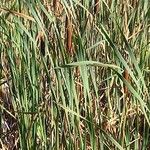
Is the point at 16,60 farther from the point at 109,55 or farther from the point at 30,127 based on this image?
the point at 109,55

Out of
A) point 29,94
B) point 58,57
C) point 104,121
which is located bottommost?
point 104,121

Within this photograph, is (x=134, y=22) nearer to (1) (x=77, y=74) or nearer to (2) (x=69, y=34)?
(1) (x=77, y=74)

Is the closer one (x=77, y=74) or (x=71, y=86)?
(x=71, y=86)

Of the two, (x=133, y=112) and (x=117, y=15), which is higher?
(x=117, y=15)

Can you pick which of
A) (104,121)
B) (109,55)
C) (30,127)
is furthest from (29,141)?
(109,55)

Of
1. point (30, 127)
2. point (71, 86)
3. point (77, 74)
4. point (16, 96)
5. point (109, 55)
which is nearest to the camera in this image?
point (71, 86)

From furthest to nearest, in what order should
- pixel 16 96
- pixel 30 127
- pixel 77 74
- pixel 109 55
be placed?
1. pixel 109 55
2. pixel 77 74
3. pixel 16 96
4. pixel 30 127
